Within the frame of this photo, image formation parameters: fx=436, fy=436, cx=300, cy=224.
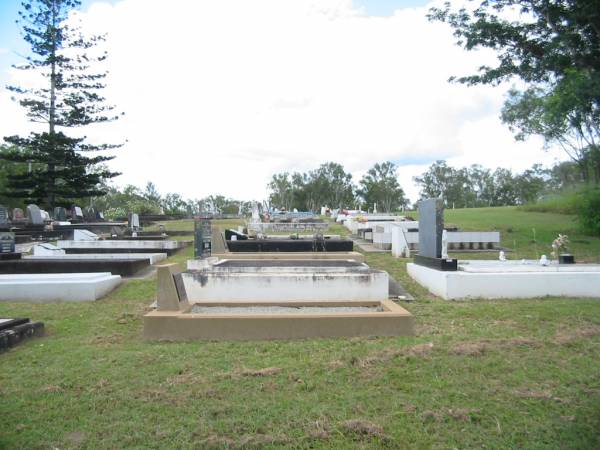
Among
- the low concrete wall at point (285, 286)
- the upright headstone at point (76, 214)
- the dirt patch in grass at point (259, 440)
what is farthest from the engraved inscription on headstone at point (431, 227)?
the upright headstone at point (76, 214)

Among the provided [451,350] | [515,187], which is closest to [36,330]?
[451,350]

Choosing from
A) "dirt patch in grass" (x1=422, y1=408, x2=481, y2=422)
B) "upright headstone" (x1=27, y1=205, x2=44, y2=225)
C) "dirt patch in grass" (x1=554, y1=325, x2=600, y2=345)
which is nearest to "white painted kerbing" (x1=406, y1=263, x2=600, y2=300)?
"dirt patch in grass" (x1=554, y1=325, x2=600, y2=345)

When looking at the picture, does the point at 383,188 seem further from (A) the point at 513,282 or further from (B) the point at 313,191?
(A) the point at 513,282

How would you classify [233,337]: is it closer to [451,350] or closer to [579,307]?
[451,350]

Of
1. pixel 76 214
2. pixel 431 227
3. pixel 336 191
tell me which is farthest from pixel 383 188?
pixel 431 227

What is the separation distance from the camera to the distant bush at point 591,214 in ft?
48.0

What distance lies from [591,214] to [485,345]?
42.3 ft

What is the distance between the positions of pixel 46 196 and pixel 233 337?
93.4ft

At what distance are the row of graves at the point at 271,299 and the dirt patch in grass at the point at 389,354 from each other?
58 centimetres

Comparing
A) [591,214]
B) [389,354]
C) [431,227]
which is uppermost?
[591,214]

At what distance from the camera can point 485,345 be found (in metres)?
4.67

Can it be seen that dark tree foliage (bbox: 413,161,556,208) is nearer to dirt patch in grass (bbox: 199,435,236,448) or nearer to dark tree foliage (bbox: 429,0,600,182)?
dark tree foliage (bbox: 429,0,600,182)

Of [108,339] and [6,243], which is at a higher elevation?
[6,243]

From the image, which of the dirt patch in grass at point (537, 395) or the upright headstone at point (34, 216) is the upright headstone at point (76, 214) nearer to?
the upright headstone at point (34, 216)
